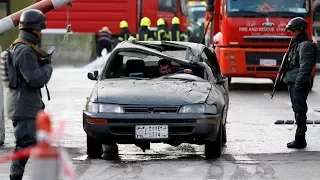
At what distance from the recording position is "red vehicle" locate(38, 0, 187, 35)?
109ft

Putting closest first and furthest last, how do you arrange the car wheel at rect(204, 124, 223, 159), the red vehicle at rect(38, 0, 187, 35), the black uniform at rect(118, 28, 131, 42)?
the car wheel at rect(204, 124, 223, 159)
the black uniform at rect(118, 28, 131, 42)
the red vehicle at rect(38, 0, 187, 35)

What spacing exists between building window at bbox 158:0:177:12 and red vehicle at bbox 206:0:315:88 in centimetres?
977

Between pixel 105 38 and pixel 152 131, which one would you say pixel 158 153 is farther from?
pixel 105 38

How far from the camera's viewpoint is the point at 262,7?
23.2 metres

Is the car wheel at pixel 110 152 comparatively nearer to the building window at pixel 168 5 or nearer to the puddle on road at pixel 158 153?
the puddle on road at pixel 158 153

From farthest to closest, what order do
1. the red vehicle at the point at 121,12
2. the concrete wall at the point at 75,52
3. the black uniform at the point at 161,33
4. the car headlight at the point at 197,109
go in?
1. the concrete wall at the point at 75,52
2. the red vehicle at the point at 121,12
3. the black uniform at the point at 161,33
4. the car headlight at the point at 197,109

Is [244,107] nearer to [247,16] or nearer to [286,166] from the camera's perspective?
[247,16]

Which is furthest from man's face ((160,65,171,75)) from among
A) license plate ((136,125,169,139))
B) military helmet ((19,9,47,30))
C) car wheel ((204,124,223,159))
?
military helmet ((19,9,47,30))

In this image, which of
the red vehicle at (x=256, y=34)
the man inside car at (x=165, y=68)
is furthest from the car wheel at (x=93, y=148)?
the red vehicle at (x=256, y=34)

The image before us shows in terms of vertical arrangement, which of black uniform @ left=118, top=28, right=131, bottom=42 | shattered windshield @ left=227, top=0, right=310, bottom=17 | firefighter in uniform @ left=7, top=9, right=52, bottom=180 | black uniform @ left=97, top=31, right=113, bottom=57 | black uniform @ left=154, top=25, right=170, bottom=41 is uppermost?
firefighter in uniform @ left=7, top=9, right=52, bottom=180

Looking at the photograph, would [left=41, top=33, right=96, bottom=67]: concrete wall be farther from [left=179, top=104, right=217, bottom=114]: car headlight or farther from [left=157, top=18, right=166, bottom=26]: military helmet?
[left=179, top=104, right=217, bottom=114]: car headlight

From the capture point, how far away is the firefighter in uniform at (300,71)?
12.5m

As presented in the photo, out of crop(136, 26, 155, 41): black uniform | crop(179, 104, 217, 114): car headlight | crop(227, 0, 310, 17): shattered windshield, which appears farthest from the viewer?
crop(136, 26, 155, 41): black uniform

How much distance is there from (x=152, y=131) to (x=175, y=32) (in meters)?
19.6
